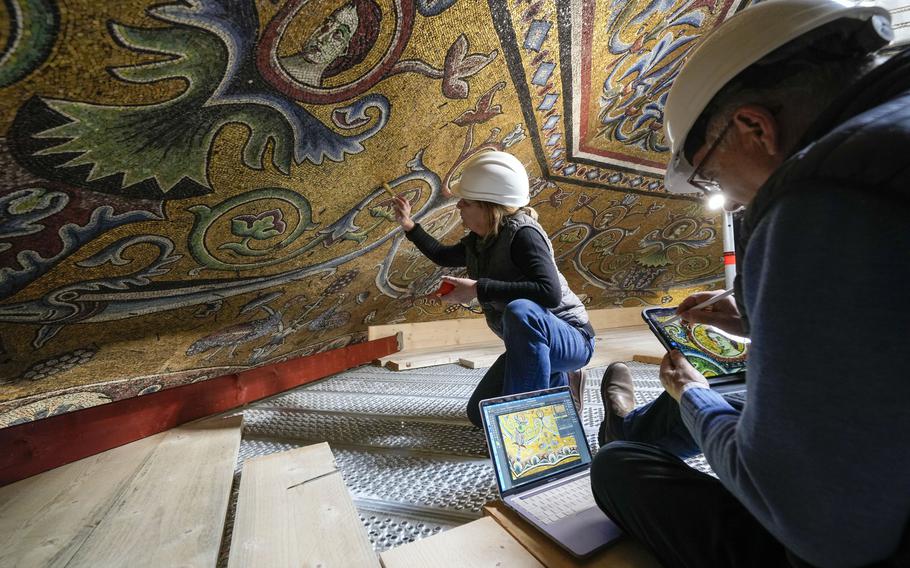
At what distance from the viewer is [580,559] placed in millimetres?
1091

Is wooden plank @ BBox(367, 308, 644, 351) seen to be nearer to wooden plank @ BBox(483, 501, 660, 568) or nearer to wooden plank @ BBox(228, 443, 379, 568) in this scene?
wooden plank @ BBox(228, 443, 379, 568)

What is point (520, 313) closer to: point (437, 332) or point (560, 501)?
point (560, 501)

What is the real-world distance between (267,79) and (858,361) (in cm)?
184

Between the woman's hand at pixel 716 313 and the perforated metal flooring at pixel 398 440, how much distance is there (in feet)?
2.37

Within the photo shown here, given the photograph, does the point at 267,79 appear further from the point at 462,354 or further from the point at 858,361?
the point at 462,354

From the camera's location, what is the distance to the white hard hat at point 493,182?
2.18 metres

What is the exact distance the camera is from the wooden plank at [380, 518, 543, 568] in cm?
111

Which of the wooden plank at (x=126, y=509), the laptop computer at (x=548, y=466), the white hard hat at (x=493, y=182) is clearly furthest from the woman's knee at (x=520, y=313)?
the wooden plank at (x=126, y=509)

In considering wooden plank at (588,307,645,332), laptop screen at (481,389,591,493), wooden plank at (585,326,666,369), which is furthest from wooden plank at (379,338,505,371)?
laptop screen at (481,389,591,493)

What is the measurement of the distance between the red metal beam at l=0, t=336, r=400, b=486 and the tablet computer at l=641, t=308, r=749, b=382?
269cm

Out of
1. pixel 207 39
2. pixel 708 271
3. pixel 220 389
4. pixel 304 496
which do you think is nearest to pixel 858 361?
pixel 304 496

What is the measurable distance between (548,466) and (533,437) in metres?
0.11

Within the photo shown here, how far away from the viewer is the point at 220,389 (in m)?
2.98

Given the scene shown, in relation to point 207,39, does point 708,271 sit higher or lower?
lower
